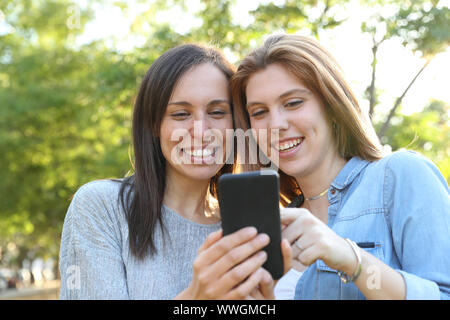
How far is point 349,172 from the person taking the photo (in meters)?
2.71

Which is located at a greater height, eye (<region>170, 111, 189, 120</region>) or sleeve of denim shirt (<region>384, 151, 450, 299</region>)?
eye (<region>170, 111, 189, 120</region>)

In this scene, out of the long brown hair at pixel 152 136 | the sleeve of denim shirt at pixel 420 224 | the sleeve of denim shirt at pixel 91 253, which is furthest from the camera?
the long brown hair at pixel 152 136

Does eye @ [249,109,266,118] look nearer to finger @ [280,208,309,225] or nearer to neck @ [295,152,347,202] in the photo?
neck @ [295,152,347,202]

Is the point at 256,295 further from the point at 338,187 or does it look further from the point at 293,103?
the point at 293,103

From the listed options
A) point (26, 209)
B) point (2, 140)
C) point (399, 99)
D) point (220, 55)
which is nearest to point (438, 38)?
point (399, 99)

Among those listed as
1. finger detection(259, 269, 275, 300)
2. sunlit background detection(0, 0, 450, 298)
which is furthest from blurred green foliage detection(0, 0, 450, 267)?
finger detection(259, 269, 275, 300)

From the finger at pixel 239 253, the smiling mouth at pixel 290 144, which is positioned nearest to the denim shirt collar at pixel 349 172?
the smiling mouth at pixel 290 144

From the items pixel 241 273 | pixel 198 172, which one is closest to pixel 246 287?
pixel 241 273

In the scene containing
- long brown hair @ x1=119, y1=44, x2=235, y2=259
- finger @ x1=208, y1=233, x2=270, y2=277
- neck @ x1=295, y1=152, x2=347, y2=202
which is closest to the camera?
finger @ x1=208, y1=233, x2=270, y2=277

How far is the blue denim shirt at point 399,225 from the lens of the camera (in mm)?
2064

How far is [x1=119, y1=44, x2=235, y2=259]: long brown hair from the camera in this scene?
278cm

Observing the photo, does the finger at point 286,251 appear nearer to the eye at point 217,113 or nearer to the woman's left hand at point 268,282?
the woman's left hand at point 268,282

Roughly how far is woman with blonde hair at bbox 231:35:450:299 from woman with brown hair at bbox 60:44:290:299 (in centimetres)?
27

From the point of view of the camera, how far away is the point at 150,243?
2.71 metres
